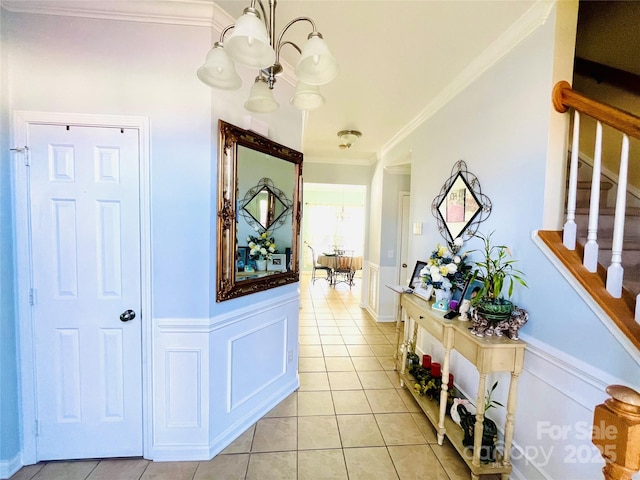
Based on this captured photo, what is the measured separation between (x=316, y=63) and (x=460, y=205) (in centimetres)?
181

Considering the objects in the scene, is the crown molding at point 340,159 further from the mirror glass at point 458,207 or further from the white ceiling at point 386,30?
the mirror glass at point 458,207

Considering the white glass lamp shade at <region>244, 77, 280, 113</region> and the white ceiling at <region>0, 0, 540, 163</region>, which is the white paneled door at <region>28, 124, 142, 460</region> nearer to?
the white ceiling at <region>0, 0, 540, 163</region>

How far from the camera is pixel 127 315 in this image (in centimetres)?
173

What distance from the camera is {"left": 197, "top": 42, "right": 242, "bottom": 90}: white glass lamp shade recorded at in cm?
105

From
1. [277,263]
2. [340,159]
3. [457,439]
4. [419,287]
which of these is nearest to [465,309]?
[419,287]

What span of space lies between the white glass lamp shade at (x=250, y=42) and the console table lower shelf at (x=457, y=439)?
7.82 feet

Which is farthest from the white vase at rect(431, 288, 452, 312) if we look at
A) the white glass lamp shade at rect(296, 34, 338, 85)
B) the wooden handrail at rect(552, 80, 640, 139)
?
the white glass lamp shade at rect(296, 34, 338, 85)

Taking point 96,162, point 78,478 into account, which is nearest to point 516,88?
point 96,162

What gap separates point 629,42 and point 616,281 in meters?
2.19

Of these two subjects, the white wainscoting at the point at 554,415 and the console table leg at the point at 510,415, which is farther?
the console table leg at the point at 510,415

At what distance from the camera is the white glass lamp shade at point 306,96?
1.20 metres

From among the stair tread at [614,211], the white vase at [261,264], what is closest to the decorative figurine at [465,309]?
the stair tread at [614,211]

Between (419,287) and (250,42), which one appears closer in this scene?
(250,42)

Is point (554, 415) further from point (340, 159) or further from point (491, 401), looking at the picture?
point (340, 159)
